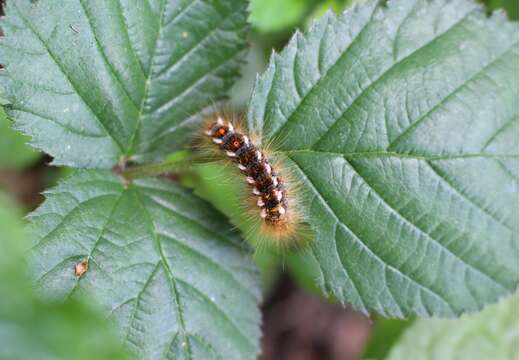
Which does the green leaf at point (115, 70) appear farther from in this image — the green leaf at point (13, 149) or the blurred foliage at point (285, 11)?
the green leaf at point (13, 149)

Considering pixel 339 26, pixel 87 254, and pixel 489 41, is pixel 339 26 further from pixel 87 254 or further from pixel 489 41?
pixel 87 254

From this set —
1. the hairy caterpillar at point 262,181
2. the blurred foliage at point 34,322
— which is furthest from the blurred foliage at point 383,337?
the blurred foliage at point 34,322

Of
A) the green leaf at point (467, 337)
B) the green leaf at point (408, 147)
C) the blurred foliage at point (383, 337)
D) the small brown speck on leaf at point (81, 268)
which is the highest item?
the small brown speck on leaf at point (81, 268)

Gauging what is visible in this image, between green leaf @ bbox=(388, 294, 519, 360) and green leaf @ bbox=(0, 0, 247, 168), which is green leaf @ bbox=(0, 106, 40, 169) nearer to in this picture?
green leaf @ bbox=(0, 0, 247, 168)

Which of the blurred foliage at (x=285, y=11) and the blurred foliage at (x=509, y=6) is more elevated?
the blurred foliage at (x=285, y=11)

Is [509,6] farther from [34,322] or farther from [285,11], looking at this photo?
[34,322]

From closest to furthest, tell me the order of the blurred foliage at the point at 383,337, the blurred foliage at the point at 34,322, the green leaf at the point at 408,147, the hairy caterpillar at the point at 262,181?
the blurred foliage at the point at 34,322 < the green leaf at the point at 408,147 < the hairy caterpillar at the point at 262,181 < the blurred foliage at the point at 383,337

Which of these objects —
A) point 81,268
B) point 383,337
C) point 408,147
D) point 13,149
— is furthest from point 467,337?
point 13,149
